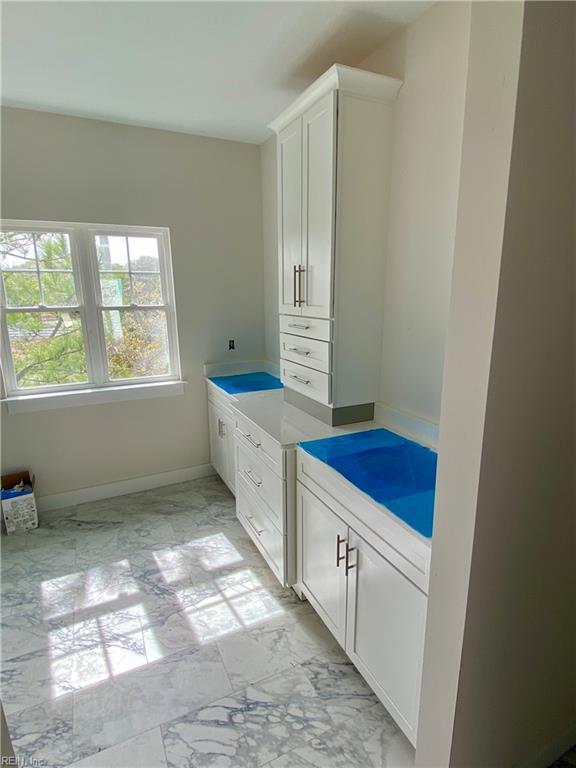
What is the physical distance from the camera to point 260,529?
2.22 metres

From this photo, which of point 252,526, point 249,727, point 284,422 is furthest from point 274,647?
point 284,422

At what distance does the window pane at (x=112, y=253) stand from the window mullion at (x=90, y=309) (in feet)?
0.21

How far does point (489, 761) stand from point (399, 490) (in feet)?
2.62

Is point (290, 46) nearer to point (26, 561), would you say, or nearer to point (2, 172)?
point (2, 172)

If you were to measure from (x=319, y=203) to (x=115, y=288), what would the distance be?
1787mm

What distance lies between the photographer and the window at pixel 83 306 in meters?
2.66

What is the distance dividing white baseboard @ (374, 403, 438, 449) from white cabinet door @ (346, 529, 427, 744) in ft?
1.99

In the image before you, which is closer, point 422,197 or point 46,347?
point 422,197

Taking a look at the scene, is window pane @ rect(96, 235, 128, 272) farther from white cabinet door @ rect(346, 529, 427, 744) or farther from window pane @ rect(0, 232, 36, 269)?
white cabinet door @ rect(346, 529, 427, 744)

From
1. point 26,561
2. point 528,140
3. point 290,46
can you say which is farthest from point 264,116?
point 26,561

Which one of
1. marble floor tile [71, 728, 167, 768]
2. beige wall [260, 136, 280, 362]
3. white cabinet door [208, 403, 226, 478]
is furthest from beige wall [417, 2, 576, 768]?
beige wall [260, 136, 280, 362]

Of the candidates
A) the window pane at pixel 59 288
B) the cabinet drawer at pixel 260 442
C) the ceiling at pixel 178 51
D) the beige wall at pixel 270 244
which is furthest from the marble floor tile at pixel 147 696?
the ceiling at pixel 178 51

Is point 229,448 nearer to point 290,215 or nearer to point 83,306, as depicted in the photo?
point 83,306

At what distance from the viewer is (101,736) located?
1414mm
